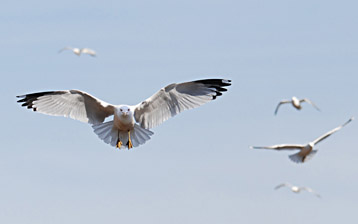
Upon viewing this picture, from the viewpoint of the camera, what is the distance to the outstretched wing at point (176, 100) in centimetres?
1385

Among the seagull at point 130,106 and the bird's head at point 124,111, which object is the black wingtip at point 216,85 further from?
the bird's head at point 124,111

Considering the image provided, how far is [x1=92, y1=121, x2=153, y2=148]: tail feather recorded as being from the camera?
13797 millimetres

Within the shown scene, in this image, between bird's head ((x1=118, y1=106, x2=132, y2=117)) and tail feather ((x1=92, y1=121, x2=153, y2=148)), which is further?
tail feather ((x1=92, y1=121, x2=153, y2=148))

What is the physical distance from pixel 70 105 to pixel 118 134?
117cm

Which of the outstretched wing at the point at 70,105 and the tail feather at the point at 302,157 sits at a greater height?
the outstretched wing at the point at 70,105

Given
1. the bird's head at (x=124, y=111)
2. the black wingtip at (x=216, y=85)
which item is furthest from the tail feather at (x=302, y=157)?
the bird's head at (x=124, y=111)

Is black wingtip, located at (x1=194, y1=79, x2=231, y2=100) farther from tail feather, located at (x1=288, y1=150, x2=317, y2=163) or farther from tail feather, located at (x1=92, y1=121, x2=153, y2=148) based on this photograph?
tail feather, located at (x1=288, y1=150, x2=317, y2=163)

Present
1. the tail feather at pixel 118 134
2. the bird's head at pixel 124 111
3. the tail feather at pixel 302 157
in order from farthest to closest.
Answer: the tail feather at pixel 118 134 < the bird's head at pixel 124 111 < the tail feather at pixel 302 157

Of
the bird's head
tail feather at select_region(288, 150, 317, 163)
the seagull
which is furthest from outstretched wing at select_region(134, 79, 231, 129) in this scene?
tail feather at select_region(288, 150, 317, 163)

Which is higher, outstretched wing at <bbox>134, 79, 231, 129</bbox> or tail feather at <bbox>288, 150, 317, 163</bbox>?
outstretched wing at <bbox>134, 79, 231, 129</bbox>

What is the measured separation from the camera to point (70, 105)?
14125 mm

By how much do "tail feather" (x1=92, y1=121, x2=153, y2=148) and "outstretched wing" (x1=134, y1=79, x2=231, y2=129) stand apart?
8.8 inches

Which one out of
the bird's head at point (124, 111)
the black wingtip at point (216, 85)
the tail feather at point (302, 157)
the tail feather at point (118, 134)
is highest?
the black wingtip at point (216, 85)

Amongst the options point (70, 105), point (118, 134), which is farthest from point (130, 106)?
point (70, 105)
